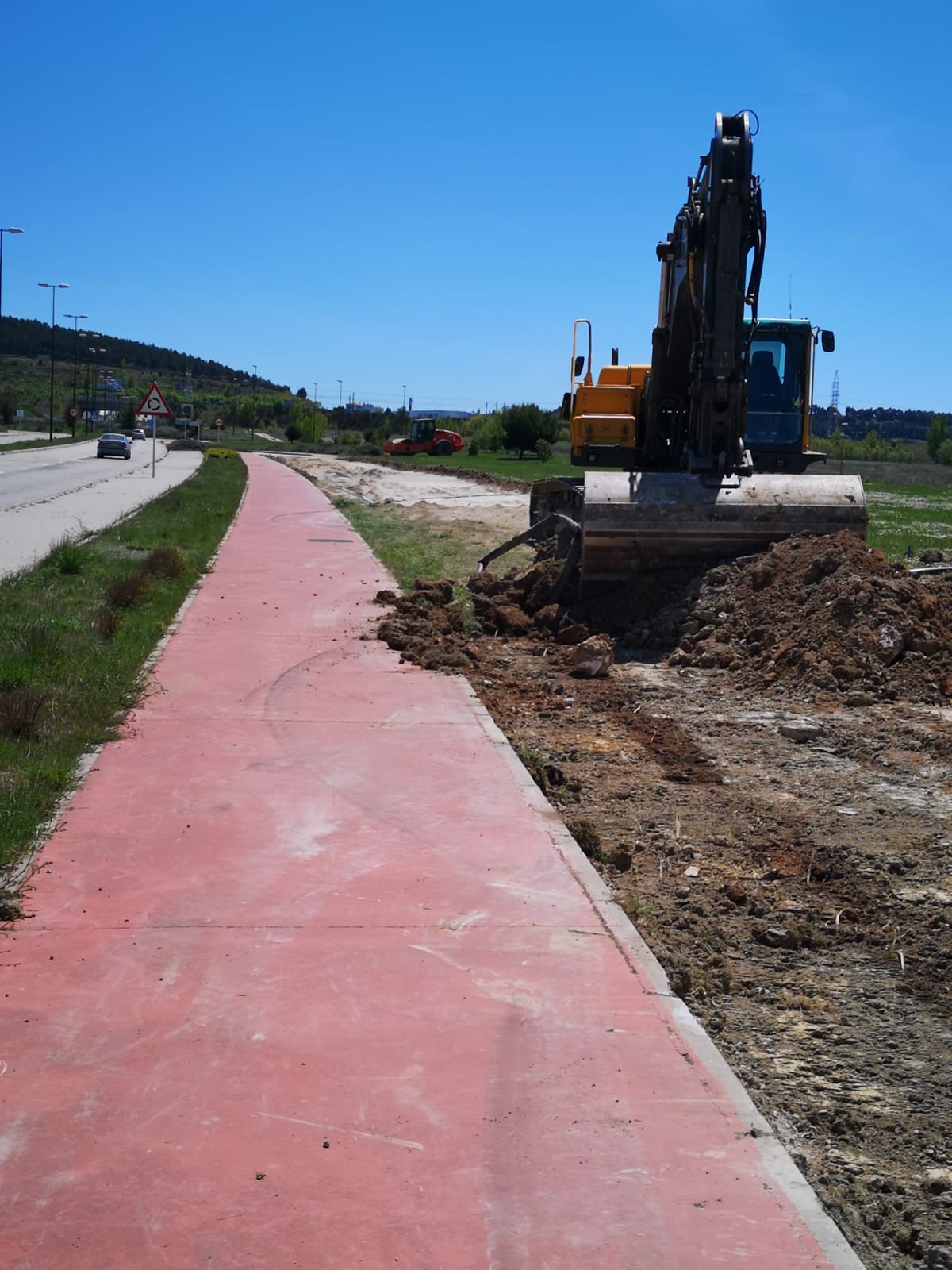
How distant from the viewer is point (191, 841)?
244 inches

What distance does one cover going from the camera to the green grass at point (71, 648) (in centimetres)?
687

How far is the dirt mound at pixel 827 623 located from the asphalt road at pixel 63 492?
9950 mm

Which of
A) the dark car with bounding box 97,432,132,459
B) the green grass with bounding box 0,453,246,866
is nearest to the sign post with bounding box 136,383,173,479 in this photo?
the green grass with bounding box 0,453,246,866

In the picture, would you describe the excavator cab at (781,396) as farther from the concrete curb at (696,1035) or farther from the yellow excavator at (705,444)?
the concrete curb at (696,1035)

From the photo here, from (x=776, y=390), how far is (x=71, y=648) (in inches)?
382

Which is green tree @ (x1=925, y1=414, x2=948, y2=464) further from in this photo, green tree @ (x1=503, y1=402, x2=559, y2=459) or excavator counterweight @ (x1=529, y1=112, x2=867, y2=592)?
excavator counterweight @ (x1=529, y1=112, x2=867, y2=592)

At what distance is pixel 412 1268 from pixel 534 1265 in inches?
11.7

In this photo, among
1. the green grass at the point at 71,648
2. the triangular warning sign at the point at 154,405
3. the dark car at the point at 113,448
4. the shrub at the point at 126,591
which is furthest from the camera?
the dark car at the point at 113,448

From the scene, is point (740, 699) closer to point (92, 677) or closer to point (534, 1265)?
point (92, 677)

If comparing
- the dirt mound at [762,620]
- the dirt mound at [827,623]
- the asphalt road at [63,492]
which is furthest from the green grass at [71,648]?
the dirt mound at [827,623]

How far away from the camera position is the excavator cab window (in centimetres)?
1598

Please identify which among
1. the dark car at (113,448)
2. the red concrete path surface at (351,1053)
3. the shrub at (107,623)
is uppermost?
the dark car at (113,448)

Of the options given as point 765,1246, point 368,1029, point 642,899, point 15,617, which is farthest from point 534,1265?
point 15,617

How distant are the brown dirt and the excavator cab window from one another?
13.3ft
